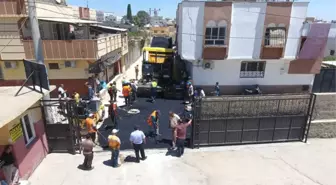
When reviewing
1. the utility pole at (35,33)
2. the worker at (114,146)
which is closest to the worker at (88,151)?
the worker at (114,146)

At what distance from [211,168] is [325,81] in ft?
53.0

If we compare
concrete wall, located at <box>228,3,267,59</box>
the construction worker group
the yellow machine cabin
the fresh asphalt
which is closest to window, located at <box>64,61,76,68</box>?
the fresh asphalt

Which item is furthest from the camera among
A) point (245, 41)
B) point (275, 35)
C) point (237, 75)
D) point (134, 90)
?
point (237, 75)

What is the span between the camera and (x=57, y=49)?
1454 centimetres

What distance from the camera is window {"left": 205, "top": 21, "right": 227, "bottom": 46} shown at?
16.5m

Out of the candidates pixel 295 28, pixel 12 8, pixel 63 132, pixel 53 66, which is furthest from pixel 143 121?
pixel 295 28

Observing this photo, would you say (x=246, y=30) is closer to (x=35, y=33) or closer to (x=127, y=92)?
(x=127, y=92)

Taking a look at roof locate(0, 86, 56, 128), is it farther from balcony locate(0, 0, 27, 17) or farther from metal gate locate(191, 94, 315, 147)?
balcony locate(0, 0, 27, 17)

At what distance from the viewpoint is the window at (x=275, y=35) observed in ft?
55.2

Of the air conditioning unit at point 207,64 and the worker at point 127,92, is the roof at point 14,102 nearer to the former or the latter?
the worker at point 127,92

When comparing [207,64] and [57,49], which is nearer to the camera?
[57,49]

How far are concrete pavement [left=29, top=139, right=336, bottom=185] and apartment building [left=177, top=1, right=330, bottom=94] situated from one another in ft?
29.6

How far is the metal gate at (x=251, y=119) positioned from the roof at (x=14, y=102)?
595cm

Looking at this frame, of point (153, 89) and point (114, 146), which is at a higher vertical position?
point (153, 89)
